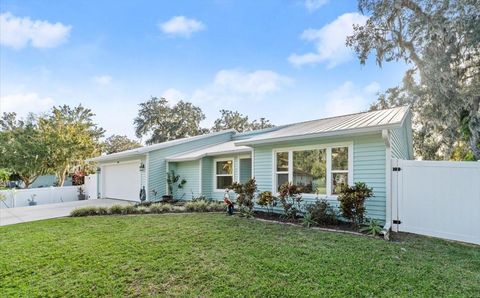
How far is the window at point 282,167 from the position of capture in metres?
9.38

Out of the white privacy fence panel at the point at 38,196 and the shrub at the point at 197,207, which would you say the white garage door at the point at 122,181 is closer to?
the white privacy fence panel at the point at 38,196

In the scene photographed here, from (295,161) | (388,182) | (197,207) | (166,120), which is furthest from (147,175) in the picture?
(166,120)

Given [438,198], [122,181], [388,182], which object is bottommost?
[122,181]

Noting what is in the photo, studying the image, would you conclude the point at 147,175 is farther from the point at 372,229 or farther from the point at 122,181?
the point at 372,229

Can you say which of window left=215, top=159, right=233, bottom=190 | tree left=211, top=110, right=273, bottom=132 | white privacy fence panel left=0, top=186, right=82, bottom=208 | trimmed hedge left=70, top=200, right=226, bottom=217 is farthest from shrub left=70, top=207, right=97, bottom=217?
tree left=211, top=110, right=273, bottom=132

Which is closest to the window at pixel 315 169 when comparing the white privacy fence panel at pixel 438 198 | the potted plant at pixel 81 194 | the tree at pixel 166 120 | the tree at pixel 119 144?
the white privacy fence panel at pixel 438 198

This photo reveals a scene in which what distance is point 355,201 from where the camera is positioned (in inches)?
269

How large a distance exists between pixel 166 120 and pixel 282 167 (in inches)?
1070

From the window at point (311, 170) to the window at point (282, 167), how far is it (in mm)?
327

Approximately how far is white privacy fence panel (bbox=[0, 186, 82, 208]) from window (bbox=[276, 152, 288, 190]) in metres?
14.2

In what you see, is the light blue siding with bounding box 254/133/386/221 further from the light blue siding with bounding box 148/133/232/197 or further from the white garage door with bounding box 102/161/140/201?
the white garage door with bounding box 102/161/140/201

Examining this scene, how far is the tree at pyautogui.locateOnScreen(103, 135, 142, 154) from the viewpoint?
39.4m

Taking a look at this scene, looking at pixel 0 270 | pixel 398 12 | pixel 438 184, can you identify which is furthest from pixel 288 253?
pixel 398 12

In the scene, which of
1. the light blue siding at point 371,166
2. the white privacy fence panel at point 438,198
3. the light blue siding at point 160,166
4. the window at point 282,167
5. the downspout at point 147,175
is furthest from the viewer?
the light blue siding at point 160,166
